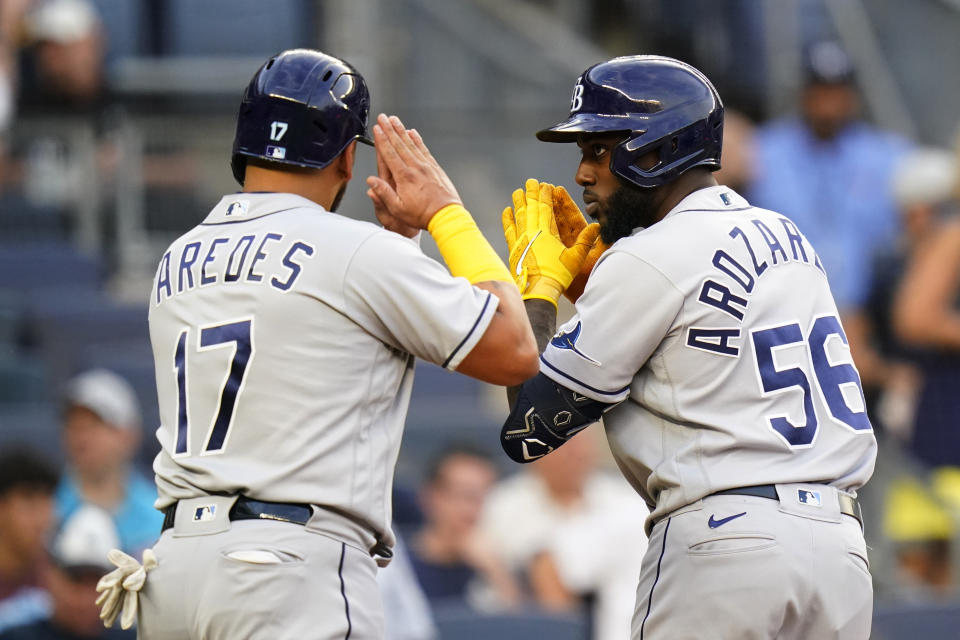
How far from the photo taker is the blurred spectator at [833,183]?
7.82 meters

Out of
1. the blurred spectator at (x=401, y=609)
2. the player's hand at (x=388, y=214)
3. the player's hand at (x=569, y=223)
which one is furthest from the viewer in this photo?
the blurred spectator at (x=401, y=609)

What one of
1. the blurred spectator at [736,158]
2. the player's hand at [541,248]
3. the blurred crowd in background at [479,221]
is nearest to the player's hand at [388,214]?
the player's hand at [541,248]

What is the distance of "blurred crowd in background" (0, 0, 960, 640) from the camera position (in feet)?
22.0

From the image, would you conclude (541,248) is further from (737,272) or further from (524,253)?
(737,272)

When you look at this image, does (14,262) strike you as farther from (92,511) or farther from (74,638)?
(74,638)

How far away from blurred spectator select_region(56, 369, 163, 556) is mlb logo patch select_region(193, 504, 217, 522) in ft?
10.3

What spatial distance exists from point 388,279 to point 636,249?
61cm

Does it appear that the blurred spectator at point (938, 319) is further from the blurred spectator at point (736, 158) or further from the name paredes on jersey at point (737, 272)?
the name paredes on jersey at point (737, 272)

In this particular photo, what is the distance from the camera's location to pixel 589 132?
12.1 ft

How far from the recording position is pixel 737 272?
3539mm

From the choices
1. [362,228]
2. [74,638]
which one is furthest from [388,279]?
[74,638]

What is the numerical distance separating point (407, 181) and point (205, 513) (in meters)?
1.01

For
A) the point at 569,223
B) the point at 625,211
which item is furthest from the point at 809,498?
the point at 569,223

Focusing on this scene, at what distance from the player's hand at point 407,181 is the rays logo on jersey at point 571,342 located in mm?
463
